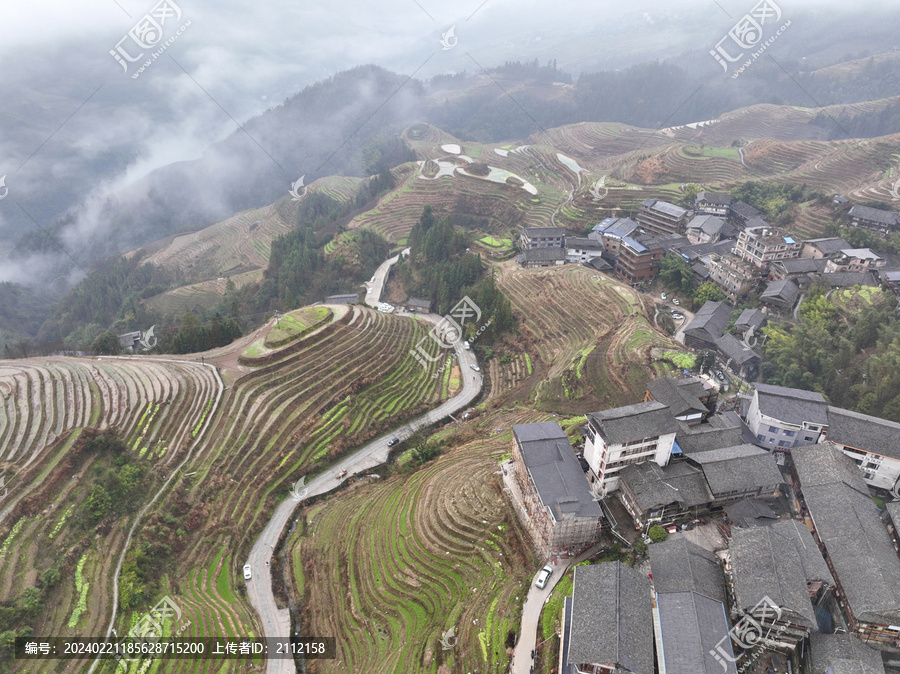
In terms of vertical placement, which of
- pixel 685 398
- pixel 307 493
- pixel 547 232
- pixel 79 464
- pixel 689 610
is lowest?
pixel 307 493

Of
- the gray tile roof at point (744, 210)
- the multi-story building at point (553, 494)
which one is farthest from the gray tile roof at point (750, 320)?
the multi-story building at point (553, 494)

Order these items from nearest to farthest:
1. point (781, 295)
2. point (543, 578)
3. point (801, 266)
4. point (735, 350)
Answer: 1. point (543, 578)
2. point (735, 350)
3. point (781, 295)
4. point (801, 266)

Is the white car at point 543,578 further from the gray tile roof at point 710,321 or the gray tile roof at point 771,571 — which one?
the gray tile roof at point 710,321

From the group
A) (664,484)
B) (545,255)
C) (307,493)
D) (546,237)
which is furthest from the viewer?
(546,237)

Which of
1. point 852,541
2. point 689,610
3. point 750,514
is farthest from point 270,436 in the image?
point 852,541

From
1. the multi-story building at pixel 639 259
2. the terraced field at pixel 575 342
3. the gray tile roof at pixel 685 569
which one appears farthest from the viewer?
the multi-story building at pixel 639 259

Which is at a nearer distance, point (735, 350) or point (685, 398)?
point (685, 398)

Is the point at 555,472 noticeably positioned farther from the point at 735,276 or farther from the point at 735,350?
the point at 735,276
